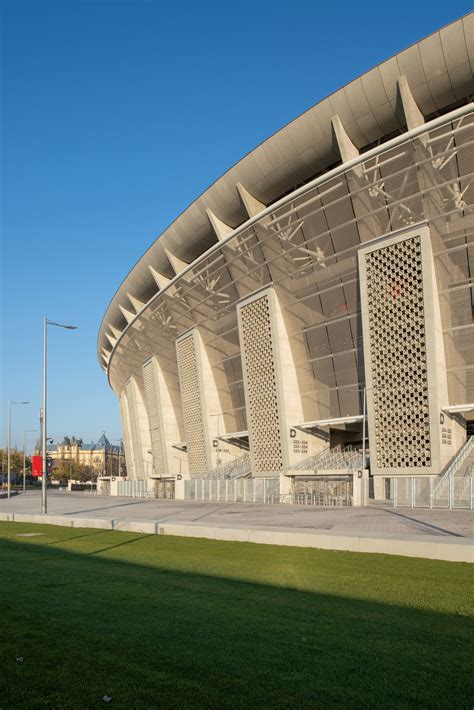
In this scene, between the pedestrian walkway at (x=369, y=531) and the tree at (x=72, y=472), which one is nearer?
the pedestrian walkway at (x=369, y=531)

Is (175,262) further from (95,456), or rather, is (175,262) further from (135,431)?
(95,456)

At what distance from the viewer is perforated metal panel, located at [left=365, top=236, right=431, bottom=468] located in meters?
32.2

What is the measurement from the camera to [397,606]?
317 inches

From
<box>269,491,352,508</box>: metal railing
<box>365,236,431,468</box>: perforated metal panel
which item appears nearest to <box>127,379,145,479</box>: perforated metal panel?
<box>269,491,352,508</box>: metal railing

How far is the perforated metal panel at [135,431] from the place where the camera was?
70250mm

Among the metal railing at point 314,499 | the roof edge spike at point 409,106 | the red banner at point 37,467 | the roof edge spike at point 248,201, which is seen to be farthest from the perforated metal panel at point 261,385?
the roof edge spike at point 409,106

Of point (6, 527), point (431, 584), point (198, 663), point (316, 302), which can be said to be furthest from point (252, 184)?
point (198, 663)

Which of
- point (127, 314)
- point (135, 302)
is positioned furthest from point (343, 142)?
point (127, 314)

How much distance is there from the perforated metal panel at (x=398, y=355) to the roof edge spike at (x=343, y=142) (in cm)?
499

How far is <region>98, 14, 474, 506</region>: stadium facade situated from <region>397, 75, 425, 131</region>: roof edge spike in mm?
Result: 65

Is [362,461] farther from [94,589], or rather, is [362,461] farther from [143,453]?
[143,453]

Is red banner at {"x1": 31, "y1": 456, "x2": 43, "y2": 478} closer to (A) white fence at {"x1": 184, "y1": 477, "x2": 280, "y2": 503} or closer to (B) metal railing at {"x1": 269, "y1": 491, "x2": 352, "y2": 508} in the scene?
(A) white fence at {"x1": 184, "y1": 477, "x2": 280, "y2": 503}

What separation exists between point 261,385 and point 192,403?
1182cm

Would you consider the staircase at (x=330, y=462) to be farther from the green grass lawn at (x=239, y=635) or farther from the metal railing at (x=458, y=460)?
the green grass lawn at (x=239, y=635)
